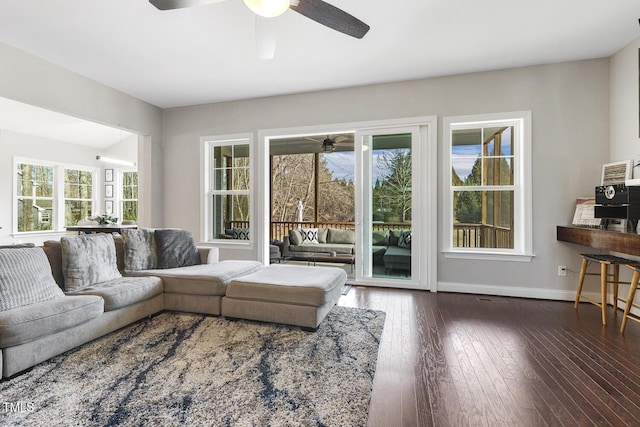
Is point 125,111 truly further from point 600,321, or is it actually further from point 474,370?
point 600,321

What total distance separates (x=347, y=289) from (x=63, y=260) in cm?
304

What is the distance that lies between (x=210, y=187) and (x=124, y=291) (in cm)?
279

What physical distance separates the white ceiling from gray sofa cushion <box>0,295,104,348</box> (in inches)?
94.4

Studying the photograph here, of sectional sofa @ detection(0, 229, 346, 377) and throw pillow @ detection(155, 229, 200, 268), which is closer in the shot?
sectional sofa @ detection(0, 229, 346, 377)

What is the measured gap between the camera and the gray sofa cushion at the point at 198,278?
3.02 metres

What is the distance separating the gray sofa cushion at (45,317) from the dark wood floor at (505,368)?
6.87 ft

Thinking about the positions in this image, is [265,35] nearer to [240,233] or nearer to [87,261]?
[87,261]

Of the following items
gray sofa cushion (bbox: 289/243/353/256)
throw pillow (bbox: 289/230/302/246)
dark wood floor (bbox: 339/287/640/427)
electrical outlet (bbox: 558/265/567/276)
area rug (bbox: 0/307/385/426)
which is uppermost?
Result: throw pillow (bbox: 289/230/302/246)

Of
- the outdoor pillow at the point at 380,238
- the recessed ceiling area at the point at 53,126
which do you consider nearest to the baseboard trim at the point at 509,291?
the outdoor pillow at the point at 380,238

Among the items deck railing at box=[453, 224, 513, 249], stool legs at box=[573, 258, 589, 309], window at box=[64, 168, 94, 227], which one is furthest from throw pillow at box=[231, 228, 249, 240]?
window at box=[64, 168, 94, 227]

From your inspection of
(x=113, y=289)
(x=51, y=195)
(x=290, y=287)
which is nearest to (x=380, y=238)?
(x=290, y=287)

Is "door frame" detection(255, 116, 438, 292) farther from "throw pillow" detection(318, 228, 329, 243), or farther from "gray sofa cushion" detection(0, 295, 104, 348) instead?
"gray sofa cushion" detection(0, 295, 104, 348)

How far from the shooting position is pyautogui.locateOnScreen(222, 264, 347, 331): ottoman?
2.68 metres

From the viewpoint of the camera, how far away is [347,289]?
13.6 feet
